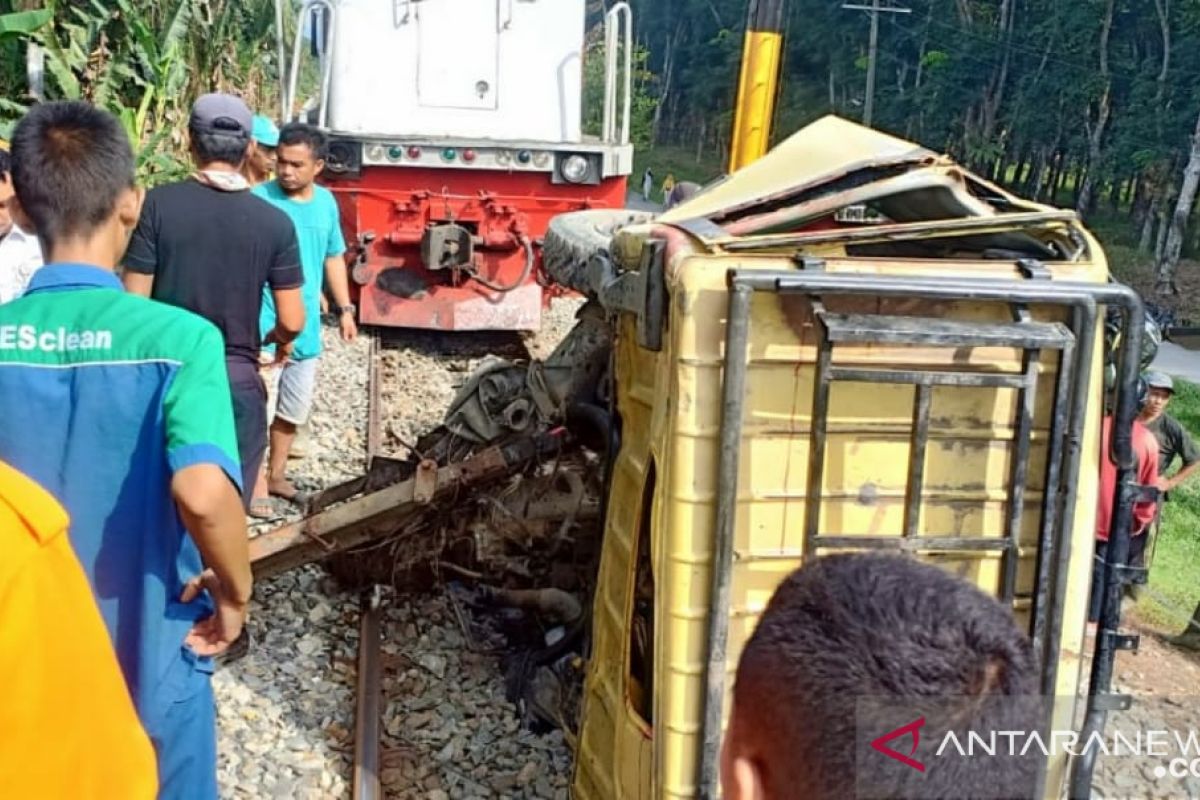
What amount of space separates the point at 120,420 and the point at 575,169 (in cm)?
688

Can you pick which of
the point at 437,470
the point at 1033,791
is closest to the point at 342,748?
the point at 437,470

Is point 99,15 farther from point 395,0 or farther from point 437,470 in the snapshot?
point 437,470

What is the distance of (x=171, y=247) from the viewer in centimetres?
399

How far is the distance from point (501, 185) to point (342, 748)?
226 inches

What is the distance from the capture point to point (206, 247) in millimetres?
4000

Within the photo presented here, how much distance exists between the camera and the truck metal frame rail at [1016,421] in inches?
97.3

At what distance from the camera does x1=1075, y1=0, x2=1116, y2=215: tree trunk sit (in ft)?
96.4

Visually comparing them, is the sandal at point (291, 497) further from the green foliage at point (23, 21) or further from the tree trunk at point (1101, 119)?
the tree trunk at point (1101, 119)

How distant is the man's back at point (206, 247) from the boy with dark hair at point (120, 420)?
5.12 ft

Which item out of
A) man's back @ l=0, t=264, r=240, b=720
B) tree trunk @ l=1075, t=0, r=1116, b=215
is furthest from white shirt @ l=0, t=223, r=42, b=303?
tree trunk @ l=1075, t=0, r=1116, b=215

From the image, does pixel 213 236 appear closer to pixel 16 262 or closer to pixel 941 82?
pixel 16 262

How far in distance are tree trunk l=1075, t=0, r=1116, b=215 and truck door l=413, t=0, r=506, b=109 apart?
80.0 feet

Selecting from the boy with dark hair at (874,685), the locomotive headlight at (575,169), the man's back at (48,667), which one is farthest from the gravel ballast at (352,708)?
the locomotive headlight at (575,169)

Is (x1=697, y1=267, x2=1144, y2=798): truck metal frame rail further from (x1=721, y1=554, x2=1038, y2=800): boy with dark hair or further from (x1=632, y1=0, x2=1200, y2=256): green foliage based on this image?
(x1=632, y1=0, x2=1200, y2=256): green foliage
